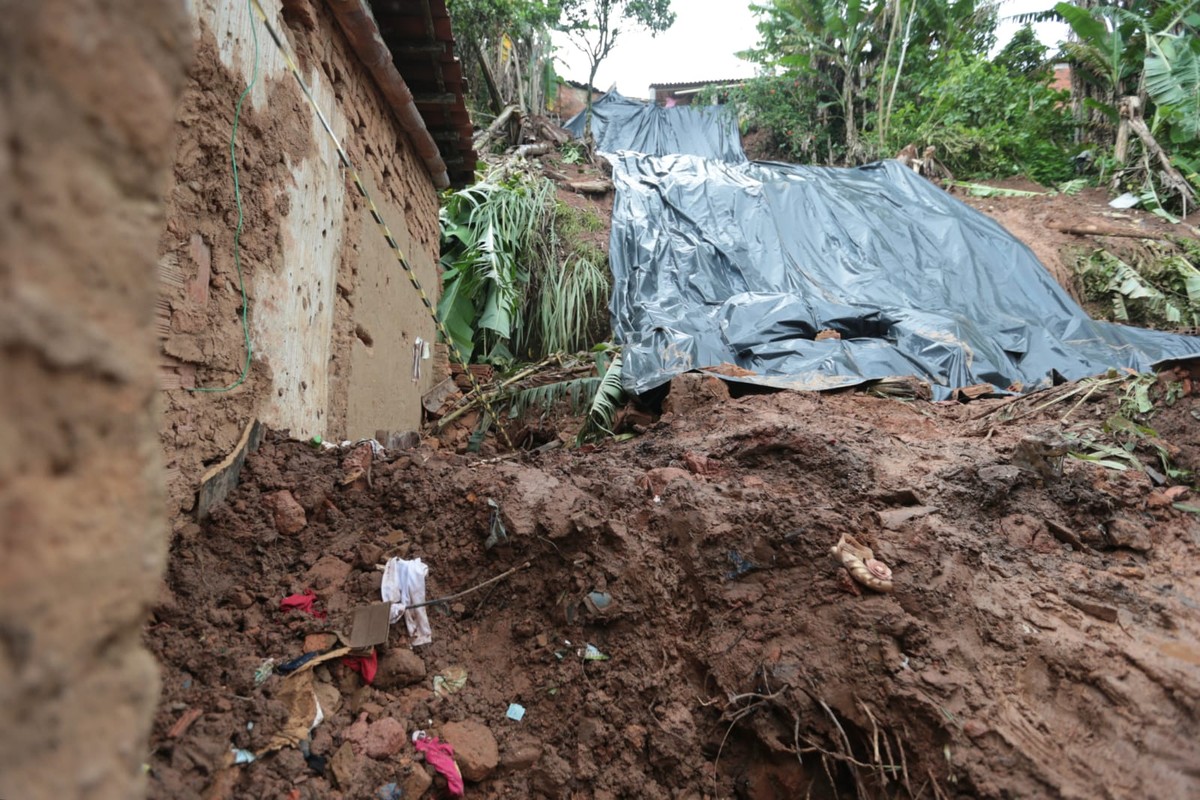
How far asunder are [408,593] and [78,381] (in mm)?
1970

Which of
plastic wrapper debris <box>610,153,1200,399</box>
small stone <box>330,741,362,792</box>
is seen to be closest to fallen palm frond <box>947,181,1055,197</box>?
plastic wrapper debris <box>610,153,1200,399</box>

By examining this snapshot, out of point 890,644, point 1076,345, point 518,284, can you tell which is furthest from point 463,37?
point 890,644

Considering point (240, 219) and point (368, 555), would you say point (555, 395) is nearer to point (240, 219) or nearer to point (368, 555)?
point (368, 555)

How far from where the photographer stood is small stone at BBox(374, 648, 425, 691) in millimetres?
2217

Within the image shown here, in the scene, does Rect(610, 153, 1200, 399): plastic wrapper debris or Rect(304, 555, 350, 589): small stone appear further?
Rect(610, 153, 1200, 399): plastic wrapper debris

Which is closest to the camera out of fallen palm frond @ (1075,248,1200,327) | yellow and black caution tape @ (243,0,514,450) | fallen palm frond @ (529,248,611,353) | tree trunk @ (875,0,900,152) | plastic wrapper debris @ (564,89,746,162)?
yellow and black caution tape @ (243,0,514,450)

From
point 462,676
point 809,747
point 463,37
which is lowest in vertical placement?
point 809,747

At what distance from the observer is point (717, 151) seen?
14125 millimetres

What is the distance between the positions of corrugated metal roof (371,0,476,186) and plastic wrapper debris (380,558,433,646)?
10.7 ft

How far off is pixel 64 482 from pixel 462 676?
1982mm

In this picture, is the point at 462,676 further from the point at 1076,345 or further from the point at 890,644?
the point at 1076,345

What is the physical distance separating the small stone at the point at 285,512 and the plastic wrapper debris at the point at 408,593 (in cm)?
40

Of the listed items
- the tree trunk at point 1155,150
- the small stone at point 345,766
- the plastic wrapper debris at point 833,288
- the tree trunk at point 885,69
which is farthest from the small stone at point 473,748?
the tree trunk at point 885,69

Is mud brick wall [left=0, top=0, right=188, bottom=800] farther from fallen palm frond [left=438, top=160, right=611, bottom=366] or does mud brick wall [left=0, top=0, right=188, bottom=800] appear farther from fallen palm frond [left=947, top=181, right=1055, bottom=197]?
fallen palm frond [left=947, top=181, right=1055, bottom=197]
